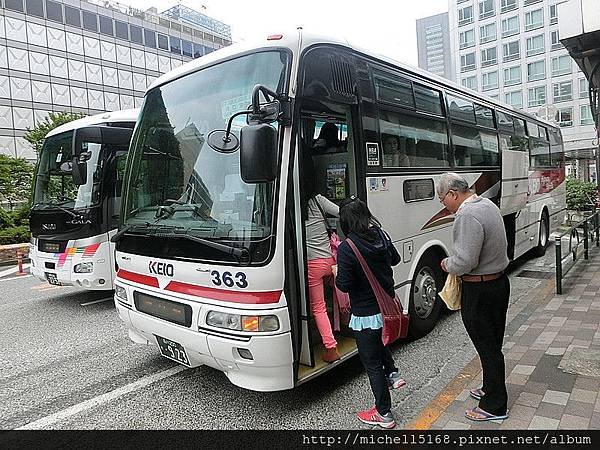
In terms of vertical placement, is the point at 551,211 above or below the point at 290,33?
below

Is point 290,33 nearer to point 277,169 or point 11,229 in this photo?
point 277,169

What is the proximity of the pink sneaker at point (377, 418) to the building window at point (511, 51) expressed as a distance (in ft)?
181

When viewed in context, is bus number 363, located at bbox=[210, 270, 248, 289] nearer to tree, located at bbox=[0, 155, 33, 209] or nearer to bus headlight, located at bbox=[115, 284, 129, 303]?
bus headlight, located at bbox=[115, 284, 129, 303]

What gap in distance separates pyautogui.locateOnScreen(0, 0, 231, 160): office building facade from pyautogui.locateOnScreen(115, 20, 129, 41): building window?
0.09 meters

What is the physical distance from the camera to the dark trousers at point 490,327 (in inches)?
128

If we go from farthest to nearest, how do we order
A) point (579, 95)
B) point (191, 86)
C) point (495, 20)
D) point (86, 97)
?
1. point (495, 20)
2. point (579, 95)
3. point (86, 97)
4. point (191, 86)

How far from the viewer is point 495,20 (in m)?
51.8

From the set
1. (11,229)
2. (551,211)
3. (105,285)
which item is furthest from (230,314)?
(11,229)

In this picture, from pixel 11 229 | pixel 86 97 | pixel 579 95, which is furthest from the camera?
pixel 579 95

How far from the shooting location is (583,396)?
11.6ft

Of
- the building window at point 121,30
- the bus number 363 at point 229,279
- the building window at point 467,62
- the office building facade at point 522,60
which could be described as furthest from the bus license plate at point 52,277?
the building window at point 467,62

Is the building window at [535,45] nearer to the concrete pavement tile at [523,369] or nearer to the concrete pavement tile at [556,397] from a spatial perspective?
the concrete pavement tile at [523,369]

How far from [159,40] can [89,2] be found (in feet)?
23.6

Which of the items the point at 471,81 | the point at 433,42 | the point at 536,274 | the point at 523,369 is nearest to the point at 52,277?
the point at 523,369
